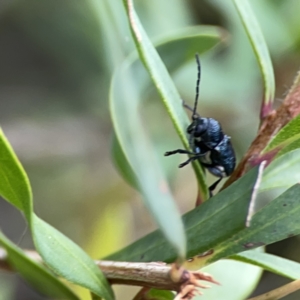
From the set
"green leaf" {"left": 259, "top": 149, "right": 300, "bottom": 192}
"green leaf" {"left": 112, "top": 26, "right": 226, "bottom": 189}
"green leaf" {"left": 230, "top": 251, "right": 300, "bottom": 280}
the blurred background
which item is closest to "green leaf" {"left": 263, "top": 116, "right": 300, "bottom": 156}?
"green leaf" {"left": 259, "top": 149, "right": 300, "bottom": 192}

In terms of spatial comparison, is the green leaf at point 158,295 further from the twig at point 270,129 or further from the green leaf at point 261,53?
the green leaf at point 261,53

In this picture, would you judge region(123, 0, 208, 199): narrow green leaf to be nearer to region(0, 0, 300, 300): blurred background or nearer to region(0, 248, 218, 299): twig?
region(0, 248, 218, 299): twig

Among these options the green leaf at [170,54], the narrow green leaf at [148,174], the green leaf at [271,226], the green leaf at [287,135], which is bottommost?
the green leaf at [271,226]

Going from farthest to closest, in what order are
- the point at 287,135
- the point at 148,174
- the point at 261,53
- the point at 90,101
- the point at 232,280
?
the point at 90,101 < the point at 232,280 < the point at 261,53 < the point at 287,135 < the point at 148,174


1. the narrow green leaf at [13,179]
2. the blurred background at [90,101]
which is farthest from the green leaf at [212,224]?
the blurred background at [90,101]

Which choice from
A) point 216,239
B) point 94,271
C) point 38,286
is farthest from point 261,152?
point 38,286

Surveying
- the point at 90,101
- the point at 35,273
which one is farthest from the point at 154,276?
the point at 90,101

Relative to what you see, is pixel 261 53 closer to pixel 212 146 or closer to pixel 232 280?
pixel 212 146
